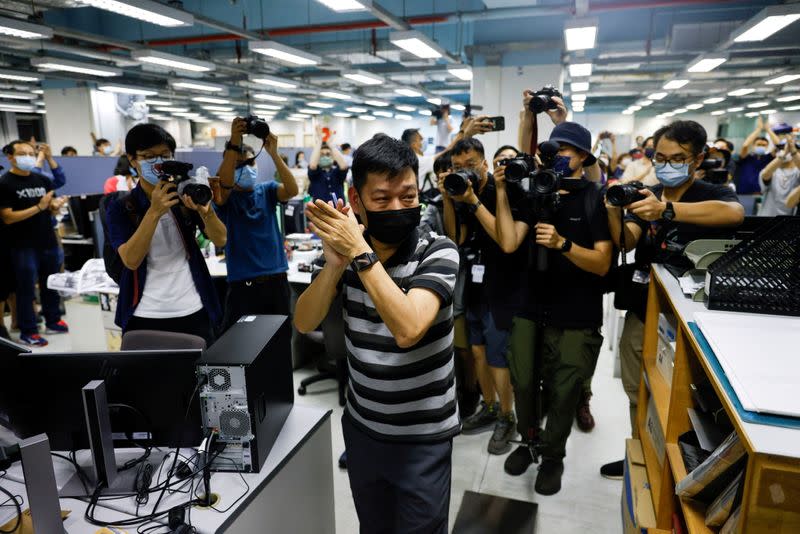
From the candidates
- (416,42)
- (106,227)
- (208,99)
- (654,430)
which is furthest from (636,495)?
(208,99)

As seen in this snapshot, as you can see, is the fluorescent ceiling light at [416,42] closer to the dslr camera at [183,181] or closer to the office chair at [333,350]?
the office chair at [333,350]

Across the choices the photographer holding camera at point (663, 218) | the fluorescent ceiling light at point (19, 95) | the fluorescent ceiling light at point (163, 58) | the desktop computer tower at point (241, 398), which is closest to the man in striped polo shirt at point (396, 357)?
the desktop computer tower at point (241, 398)

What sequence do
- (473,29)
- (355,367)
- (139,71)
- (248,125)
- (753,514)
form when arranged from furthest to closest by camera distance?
(139,71) < (473,29) < (248,125) < (355,367) < (753,514)

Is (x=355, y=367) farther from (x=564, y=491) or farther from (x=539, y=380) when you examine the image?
(x=564, y=491)

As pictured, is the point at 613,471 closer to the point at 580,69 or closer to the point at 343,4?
the point at 343,4

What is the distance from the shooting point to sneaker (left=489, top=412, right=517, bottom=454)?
257 cm

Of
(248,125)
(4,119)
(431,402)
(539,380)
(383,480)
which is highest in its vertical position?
(4,119)

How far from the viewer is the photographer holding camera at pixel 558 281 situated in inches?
77.1

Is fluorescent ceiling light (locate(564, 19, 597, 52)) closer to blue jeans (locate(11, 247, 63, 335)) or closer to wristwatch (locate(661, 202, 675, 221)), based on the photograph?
wristwatch (locate(661, 202, 675, 221))

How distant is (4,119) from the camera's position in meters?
14.4

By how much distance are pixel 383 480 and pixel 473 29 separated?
6803 mm

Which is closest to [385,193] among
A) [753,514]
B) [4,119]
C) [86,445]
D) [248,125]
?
[753,514]

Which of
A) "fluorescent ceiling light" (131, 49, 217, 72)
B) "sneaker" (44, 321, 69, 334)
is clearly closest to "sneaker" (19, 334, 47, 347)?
"sneaker" (44, 321, 69, 334)

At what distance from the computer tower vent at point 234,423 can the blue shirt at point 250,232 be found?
155cm
